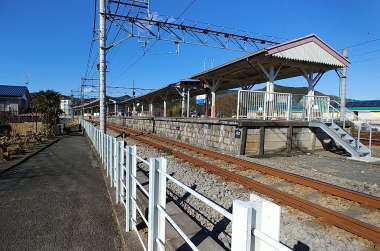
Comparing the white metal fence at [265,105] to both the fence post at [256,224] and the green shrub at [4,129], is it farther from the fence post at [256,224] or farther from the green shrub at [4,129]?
the green shrub at [4,129]

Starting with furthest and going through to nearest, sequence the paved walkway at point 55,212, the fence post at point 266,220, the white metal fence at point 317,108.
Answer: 1. the white metal fence at point 317,108
2. the paved walkway at point 55,212
3. the fence post at point 266,220

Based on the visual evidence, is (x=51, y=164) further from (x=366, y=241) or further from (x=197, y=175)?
(x=366, y=241)

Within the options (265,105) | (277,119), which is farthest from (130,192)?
(277,119)

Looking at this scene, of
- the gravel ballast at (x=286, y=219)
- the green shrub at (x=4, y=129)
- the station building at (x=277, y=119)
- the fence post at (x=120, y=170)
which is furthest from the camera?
the green shrub at (x=4, y=129)

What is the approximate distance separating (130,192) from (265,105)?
974 cm

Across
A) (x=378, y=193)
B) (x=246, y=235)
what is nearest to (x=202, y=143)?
(x=378, y=193)

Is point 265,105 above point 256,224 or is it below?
above

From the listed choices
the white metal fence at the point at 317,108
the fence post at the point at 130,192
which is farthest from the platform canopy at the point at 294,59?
the fence post at the point at 130,192

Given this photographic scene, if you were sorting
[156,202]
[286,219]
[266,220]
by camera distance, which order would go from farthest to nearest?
[286,219], [156,202], [266,220]

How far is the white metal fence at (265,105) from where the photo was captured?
1213cm

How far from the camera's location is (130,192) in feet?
12.2

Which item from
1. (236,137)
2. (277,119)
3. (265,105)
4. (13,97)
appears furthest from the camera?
(13,97)

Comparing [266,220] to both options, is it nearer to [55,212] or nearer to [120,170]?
[120,170]

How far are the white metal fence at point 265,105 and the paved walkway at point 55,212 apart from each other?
779 centimetres
